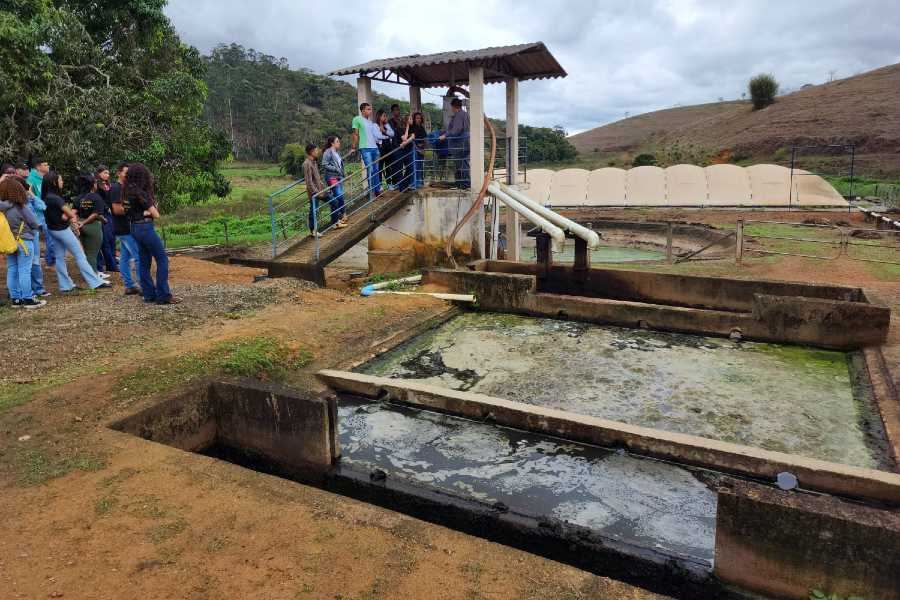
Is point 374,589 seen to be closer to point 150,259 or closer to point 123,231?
point 150,259

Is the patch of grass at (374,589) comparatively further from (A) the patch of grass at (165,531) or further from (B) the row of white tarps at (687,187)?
(B) the row of white tarps at (687,187)

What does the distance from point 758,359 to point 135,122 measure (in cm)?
1141

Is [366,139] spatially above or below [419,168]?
above

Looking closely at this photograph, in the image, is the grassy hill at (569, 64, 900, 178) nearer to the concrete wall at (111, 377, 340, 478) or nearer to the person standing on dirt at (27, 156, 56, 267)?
the concrete wall at (111, 377, 340, 478)

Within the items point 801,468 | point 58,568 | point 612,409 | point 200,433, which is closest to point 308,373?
point 200,433

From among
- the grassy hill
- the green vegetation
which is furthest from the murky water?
the grassy hill

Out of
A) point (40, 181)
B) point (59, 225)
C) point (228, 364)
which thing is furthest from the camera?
point (40, 181)

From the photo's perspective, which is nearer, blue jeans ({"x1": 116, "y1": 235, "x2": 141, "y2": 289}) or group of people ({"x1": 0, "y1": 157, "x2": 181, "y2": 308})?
group of people ({"x1": 0, "y1": 157, "x2": 181, "y2": 308})

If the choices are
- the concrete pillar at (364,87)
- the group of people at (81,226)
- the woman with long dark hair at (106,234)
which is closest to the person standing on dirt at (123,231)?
the group of people at (81,226)

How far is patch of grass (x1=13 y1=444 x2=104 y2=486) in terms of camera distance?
3701 mm

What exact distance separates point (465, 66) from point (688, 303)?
681 cm

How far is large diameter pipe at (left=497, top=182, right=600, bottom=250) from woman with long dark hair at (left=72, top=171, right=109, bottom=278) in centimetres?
692

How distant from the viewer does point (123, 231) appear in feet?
26.2

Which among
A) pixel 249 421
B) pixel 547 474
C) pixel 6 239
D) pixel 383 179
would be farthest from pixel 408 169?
pixel 547 474
